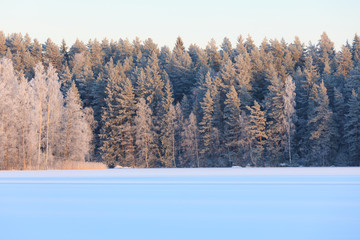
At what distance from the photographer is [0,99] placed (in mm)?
38906

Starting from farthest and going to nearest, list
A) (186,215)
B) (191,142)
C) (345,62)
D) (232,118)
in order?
1. (345,62)
2. (191,142)
3. (232,118)
4. (186,215)

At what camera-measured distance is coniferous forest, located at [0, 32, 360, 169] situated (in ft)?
136

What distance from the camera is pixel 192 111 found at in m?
57.7

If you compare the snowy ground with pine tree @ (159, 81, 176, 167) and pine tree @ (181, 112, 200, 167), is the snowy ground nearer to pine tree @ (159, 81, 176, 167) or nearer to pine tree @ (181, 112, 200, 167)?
pine tree @ (181, 112, 200, 167)

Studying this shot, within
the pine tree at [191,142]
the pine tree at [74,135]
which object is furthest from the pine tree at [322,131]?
the pine tree at [74,135]

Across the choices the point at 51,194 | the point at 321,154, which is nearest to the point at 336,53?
the point at 321,154

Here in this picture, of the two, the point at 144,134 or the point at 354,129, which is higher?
the point at 144,134

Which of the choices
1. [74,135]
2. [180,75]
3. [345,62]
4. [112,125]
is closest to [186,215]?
[74,135]

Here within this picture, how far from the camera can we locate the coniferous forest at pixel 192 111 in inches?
1628

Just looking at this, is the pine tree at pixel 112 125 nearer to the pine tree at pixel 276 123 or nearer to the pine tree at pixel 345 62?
the pine tree at pixel 276 123

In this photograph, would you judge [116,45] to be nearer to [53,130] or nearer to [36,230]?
[53,130]

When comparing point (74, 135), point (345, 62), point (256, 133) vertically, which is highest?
point (345, 62)

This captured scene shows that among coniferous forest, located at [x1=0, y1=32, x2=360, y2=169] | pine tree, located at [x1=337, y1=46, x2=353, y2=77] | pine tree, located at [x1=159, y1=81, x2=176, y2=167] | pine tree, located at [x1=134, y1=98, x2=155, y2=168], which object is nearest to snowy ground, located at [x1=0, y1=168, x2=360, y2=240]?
coniferous forest, located at [x1=0, y1=32, x2=360, y2=169]

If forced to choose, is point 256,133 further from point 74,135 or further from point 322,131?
point 74,135
